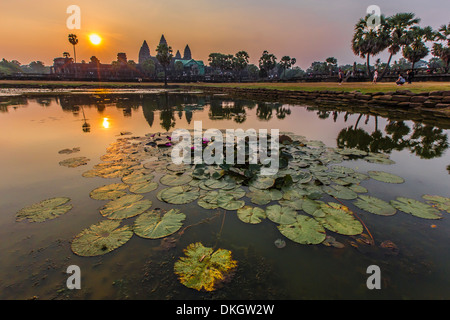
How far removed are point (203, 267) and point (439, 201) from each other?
4082mm

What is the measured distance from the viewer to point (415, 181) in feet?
13.9

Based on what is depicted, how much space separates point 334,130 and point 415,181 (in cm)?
489

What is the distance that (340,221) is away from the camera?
2.90 meters

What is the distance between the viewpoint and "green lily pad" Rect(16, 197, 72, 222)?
292 centimetres

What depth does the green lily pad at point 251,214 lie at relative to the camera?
295 centimetres

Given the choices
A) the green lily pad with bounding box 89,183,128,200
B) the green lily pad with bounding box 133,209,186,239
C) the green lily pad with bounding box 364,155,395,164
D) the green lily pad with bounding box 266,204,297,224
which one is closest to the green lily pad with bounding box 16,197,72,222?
the green lily pad with bounding box 89,183,128,200

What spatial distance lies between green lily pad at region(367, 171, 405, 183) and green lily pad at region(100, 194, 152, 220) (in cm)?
456

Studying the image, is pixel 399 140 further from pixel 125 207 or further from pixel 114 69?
pixel 114 69

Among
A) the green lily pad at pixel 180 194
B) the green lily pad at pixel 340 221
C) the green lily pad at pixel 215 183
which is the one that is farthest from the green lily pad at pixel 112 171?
→ the green lily pad at pixel 340 221

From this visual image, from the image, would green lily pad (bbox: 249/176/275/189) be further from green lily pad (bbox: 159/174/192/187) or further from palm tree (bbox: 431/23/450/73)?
palm tree (bbox: 431/23/450/73)

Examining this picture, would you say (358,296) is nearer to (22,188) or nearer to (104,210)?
(104,210)

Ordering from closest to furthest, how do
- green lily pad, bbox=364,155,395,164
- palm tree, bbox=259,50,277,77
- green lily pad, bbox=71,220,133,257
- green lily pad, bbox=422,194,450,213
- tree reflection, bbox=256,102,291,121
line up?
green lily pad, bbox=71,220,133,257, green lily pad, bbox=422,194,450,213, green lily pad, bbox=364,155,395,164, tree reflection, bbox=256,102,291,121, palm tree, bbox=259,50,277,77

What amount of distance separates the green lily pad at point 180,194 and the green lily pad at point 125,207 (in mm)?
311
